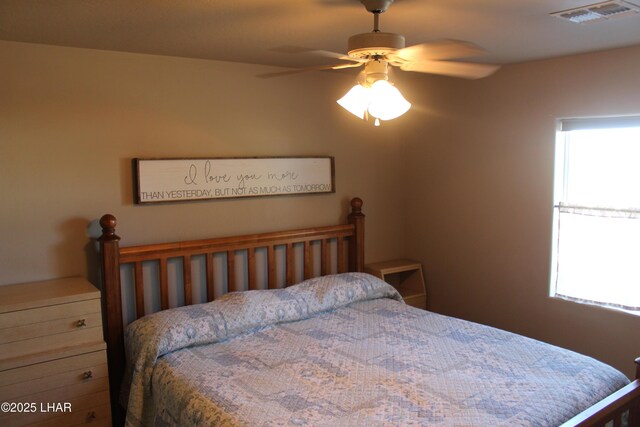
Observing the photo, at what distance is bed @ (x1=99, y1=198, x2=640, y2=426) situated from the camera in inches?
80.4

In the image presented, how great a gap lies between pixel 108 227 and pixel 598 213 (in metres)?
Answer: 2.79

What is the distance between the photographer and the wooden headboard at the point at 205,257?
282cm

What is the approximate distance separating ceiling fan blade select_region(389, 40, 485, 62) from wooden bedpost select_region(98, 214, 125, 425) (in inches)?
68.9

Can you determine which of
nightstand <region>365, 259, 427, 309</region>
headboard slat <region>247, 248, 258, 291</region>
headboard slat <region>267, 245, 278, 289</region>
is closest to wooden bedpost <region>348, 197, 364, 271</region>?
nightstand <region>365, 259, 427, 309</region>

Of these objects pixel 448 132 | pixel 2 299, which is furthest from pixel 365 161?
pixel 2 299

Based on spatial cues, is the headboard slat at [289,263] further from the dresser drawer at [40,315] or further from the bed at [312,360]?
the dresser drawer at [40,315]

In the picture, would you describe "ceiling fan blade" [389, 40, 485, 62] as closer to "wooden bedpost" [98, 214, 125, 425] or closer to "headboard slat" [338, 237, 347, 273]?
"wooden bedpost" [98, 214, 125, 425]

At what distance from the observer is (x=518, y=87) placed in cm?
341

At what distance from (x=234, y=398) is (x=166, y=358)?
57 centimetres

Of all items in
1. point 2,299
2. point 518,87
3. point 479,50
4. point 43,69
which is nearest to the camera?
point 479,50

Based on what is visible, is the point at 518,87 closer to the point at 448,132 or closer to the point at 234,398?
the point at 448,132

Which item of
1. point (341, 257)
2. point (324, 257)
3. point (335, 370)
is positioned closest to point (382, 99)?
point (335, 370)

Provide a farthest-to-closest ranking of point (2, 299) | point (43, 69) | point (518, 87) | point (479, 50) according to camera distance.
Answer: point (518, 87) < point (43, 69) < point (2, 299) < point (479, 50)

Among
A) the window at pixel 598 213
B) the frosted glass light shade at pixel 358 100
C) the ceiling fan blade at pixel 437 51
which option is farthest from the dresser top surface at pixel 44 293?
the window at pixel 598 213
